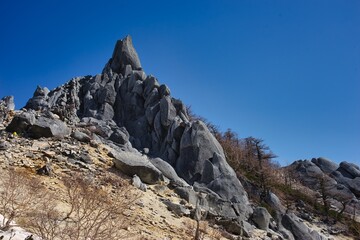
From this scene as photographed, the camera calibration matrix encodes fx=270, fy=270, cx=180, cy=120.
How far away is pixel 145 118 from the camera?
34.6m

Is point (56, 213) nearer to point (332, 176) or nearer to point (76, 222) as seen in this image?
point (76, 222)

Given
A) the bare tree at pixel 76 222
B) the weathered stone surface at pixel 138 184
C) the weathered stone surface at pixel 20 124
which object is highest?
the weathered stone surface at pixel 20 124

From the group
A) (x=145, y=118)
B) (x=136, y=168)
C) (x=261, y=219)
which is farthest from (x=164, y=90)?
(x=261, y=219)

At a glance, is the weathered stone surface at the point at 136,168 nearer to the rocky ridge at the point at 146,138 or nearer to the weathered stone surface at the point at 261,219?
the rocky ridge at the point at 146,138

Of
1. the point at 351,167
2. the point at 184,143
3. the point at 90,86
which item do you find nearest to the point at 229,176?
the point at 184,143

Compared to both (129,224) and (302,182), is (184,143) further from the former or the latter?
(302,182)

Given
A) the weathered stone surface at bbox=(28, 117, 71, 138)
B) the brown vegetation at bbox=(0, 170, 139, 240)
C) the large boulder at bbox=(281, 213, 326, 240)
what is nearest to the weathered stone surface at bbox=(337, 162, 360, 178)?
the large boulder at bbox=(281, 213, 326, 240)

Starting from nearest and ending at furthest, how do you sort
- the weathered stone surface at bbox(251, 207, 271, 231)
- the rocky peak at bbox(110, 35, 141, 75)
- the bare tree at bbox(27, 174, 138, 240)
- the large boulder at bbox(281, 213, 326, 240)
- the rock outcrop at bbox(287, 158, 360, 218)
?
the bare tree at bbox(27, 174, 138, 240)
the weathered stone surface at bbox(251, 207, 271, 231)
the large boulder at bbox(281, 213, 326, 240)
the rock outcrop at bbox(287, 158, 360, 218)
the rocky peak at bbox(110, 35, 141, 75)

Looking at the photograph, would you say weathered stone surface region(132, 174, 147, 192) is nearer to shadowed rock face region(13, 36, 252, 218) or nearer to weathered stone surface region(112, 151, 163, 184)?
weathered stone surface region(112, 151, 163, 184)

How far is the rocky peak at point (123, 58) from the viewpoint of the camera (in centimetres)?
4740

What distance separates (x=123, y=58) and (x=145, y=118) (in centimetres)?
1797

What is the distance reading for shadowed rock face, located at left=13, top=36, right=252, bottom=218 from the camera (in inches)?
796

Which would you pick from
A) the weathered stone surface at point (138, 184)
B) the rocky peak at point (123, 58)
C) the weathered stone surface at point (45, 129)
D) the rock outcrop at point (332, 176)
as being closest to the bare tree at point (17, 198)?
the weathered stone surface at point (138, 184)

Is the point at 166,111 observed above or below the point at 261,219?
above
